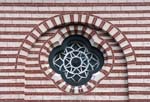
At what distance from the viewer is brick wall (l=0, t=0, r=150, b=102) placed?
15.7 meters

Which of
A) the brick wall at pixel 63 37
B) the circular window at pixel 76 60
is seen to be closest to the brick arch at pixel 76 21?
the brick wall at pixel 63 37

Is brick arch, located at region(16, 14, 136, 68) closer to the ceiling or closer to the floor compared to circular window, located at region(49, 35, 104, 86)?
closer to the ceiling

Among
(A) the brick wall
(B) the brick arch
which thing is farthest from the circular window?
(B) the brick arch

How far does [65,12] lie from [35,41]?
32.4 inches

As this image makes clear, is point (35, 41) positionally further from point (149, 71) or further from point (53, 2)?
point (149, 71)

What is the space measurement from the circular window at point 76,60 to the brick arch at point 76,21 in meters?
0.37

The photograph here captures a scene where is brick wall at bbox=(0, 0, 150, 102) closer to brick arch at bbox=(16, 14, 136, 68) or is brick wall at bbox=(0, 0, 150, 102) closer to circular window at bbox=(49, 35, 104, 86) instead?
brick arch at bbox=(16, 14, 136, 68)

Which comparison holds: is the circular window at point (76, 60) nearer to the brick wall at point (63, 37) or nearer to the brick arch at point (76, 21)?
the brick wall at point (63, 37)

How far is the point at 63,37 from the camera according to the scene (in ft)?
53.0

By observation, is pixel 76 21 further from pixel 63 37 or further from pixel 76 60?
pixel 76 60

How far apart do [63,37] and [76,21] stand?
1.37 feet

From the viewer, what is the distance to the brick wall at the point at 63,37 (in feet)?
51.6

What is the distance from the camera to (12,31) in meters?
15.9

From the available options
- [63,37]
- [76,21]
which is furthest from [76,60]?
[76,21]
